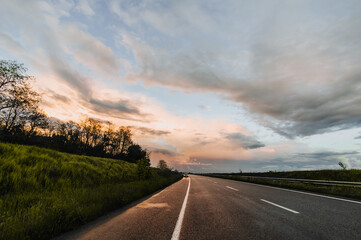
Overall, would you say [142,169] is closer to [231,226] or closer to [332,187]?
[231,226]

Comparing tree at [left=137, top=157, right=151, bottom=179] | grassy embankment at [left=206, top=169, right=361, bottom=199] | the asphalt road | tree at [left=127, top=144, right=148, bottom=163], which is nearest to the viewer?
the asphalt road

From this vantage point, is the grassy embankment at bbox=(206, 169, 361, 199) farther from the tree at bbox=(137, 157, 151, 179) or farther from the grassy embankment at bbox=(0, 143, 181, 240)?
the tree at bbox=(137, 157, 151, 179)

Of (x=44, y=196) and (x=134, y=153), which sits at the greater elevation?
(x=134, y=153)

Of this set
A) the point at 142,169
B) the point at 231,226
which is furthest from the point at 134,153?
the point at 231,226

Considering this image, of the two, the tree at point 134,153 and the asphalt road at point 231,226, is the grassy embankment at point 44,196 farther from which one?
the tree at point 134,153

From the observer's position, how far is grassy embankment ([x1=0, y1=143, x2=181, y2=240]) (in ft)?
12.0

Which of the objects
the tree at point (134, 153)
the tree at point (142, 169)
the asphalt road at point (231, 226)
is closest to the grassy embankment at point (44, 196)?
the asphalt road at point (231, 226)

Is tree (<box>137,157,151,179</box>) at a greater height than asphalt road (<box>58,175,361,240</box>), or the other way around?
tree (<box>137,157,151,179</box>)

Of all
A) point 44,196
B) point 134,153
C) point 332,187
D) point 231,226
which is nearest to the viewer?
point 231,226

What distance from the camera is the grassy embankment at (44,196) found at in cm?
366

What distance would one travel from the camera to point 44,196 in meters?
6.06

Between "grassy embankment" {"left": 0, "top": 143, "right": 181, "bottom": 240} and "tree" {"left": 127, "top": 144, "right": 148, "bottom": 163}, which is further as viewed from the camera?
"tree" {"left": 127, "top": 144, "right": 148, "bottom": 163}

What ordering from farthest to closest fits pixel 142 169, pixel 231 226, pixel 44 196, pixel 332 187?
pixel 142 169 → pixel 332 187 → pixel 44 196 → pixel 231 226

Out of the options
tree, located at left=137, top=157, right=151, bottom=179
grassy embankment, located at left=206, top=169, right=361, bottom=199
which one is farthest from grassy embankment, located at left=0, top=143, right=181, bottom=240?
grassy embankment, located at left=206, top=169, right=361, bottom=199
